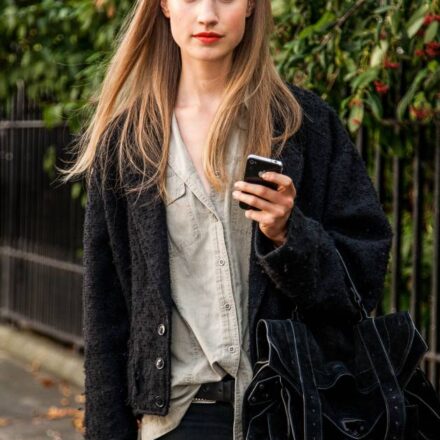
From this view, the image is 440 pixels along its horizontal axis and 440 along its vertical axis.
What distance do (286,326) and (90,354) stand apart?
1.81ft

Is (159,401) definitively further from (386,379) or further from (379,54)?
(379,54)

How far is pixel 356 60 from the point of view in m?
3.75

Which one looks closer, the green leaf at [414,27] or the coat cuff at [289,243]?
the coat cuff at [289,243]

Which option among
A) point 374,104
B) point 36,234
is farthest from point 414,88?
point 36,234

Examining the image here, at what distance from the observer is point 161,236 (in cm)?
237

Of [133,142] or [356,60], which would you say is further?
[356,60]

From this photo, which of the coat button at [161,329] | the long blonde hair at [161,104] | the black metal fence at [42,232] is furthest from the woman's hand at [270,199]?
the black metal fence at [42,232]

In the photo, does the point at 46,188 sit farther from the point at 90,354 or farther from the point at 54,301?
the point at 90,354

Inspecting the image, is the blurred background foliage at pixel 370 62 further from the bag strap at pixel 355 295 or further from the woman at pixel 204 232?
the bag strap at pixel 355 295

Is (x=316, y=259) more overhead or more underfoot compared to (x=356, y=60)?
more underfoot

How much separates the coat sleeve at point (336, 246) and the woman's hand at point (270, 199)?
4cm

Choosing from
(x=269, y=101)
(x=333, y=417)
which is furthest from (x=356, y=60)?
(x=333, y=417)

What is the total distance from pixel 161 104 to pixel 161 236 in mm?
345

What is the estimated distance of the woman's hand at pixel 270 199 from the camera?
211 centimetres
